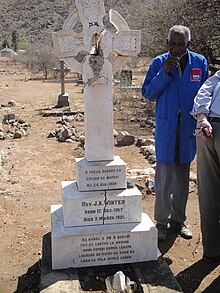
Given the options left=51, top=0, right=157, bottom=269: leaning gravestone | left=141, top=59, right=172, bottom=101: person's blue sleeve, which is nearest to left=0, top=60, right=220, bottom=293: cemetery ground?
left=51, top=0, right=157, bottom=269: leaning gravestone

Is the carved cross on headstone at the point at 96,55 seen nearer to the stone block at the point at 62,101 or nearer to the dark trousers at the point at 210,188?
the dark trousers at the point at 210,188

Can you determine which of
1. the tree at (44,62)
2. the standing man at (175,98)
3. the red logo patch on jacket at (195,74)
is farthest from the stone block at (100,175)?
the tree at (44,62)

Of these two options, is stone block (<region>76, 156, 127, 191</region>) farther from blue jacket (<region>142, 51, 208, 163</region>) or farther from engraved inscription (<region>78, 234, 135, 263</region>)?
blue jacket (<region>142, 51, 208, 163</region>)

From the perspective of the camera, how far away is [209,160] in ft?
11.7

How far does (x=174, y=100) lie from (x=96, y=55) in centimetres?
85

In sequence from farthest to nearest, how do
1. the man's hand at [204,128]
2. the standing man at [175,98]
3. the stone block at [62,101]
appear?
the stone block at [62,101] < the standing man at [175,98] < the man's hand at [204,128]

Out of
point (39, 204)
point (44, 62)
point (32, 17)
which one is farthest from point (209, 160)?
point (32, 17)

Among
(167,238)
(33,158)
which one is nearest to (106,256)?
(167,238)

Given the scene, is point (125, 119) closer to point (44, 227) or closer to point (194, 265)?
point (44, 227)

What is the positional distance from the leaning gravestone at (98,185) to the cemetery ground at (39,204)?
49 centimetres

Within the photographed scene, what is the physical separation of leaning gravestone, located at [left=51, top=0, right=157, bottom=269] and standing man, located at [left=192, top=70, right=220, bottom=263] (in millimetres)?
531

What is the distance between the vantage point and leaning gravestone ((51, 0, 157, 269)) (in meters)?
3.58

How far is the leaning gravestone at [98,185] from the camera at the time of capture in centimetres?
358

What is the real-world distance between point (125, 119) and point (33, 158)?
4.24 meters
